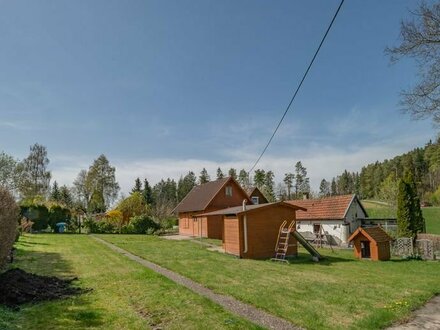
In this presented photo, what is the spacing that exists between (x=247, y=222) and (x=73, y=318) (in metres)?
12.7

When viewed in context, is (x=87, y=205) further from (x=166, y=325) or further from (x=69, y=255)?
(x=166, y=325)

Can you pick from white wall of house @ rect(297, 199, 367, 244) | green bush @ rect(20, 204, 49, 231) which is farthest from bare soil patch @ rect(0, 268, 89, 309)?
green bush @ rect(20, 204, 49, 231)

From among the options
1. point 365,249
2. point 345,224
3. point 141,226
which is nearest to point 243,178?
point 141,226

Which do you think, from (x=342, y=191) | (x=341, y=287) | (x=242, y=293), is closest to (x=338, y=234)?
(x=341, y=287)

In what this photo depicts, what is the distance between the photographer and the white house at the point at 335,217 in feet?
91.3

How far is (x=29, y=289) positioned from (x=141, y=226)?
2926 centimetres

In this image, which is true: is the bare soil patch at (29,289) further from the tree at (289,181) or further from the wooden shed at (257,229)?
the tree at (289,181)

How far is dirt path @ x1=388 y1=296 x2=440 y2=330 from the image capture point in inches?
291

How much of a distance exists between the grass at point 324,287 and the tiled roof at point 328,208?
10.9m

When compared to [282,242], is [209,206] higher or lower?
higher

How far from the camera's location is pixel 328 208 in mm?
29812

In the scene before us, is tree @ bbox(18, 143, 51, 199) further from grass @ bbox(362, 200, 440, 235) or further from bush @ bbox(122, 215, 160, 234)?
grass @ bbox(362, 200, 440, 235)

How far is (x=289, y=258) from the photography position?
18.9 meters

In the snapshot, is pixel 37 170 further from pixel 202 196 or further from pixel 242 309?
pixel 242 309
